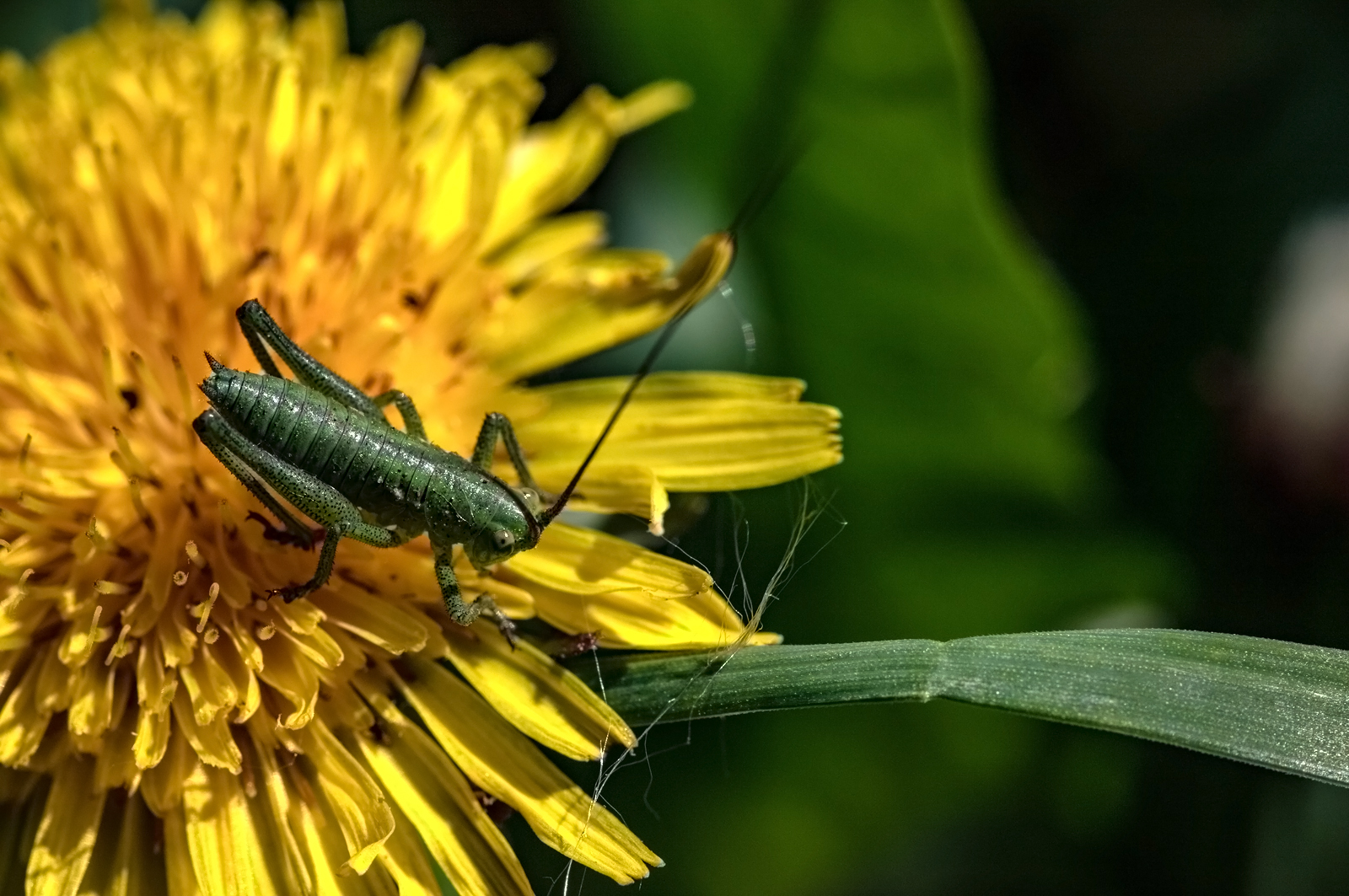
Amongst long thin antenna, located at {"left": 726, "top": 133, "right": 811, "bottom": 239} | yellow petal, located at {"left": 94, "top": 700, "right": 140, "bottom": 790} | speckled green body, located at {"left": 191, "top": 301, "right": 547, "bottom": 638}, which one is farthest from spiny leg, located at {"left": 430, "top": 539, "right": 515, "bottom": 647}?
long thin antenna, located at {"left": 726, "top": 133, "right": 811, "bottom": 239}

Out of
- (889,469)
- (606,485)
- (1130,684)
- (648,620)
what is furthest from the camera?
(889,469)

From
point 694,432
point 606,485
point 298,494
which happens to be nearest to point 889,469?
point 694,432

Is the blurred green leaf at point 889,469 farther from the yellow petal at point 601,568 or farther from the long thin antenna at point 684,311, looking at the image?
the yellow petal at point 601,568

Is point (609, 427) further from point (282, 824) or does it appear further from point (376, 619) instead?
point (282, 824)

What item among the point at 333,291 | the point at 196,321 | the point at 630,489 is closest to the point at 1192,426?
the point at 630,489

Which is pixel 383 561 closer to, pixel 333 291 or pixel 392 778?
pixel 392 778

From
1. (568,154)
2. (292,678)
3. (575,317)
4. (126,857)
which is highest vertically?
(568,154)
